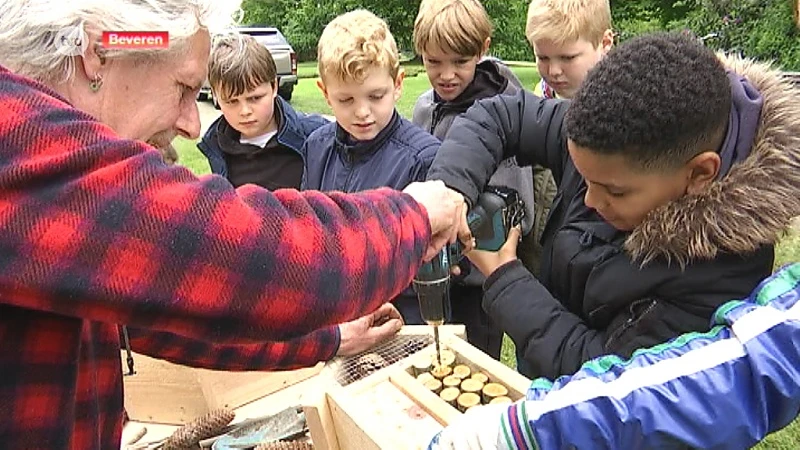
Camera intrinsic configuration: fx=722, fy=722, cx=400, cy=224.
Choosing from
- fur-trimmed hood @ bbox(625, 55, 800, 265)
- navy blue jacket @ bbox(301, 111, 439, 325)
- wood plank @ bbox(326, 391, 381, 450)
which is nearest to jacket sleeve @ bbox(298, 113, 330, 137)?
navy blue jacket @ bbox(301, 111, 439, 325)

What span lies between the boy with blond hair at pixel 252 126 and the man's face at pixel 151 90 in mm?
1793

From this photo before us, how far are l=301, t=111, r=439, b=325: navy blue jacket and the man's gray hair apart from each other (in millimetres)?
1439

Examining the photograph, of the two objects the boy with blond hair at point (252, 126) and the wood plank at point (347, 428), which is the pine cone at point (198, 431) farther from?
the boy with blond hair at point (252, 126)

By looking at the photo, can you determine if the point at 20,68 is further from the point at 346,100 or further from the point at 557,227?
the point at 346,100

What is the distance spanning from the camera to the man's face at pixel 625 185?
5.01 ft

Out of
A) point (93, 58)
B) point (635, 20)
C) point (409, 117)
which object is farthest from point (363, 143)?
point (635, 20)

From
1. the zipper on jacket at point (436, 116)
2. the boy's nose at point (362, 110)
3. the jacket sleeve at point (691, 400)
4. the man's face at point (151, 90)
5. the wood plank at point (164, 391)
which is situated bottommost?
the wood plank at point (164, 391)

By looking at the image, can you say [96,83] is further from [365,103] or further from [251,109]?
[251,109]

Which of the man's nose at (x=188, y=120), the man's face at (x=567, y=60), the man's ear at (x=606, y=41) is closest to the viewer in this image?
Result: the man's nose at (x=188, y=120)

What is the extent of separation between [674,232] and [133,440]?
5.02 ft

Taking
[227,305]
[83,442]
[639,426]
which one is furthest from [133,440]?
[639,426]

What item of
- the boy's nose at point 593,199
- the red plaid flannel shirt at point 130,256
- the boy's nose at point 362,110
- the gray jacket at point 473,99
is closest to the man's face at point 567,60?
the gray jacket at point 473,99

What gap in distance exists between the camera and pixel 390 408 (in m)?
1.67

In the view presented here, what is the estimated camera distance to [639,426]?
1160mm
